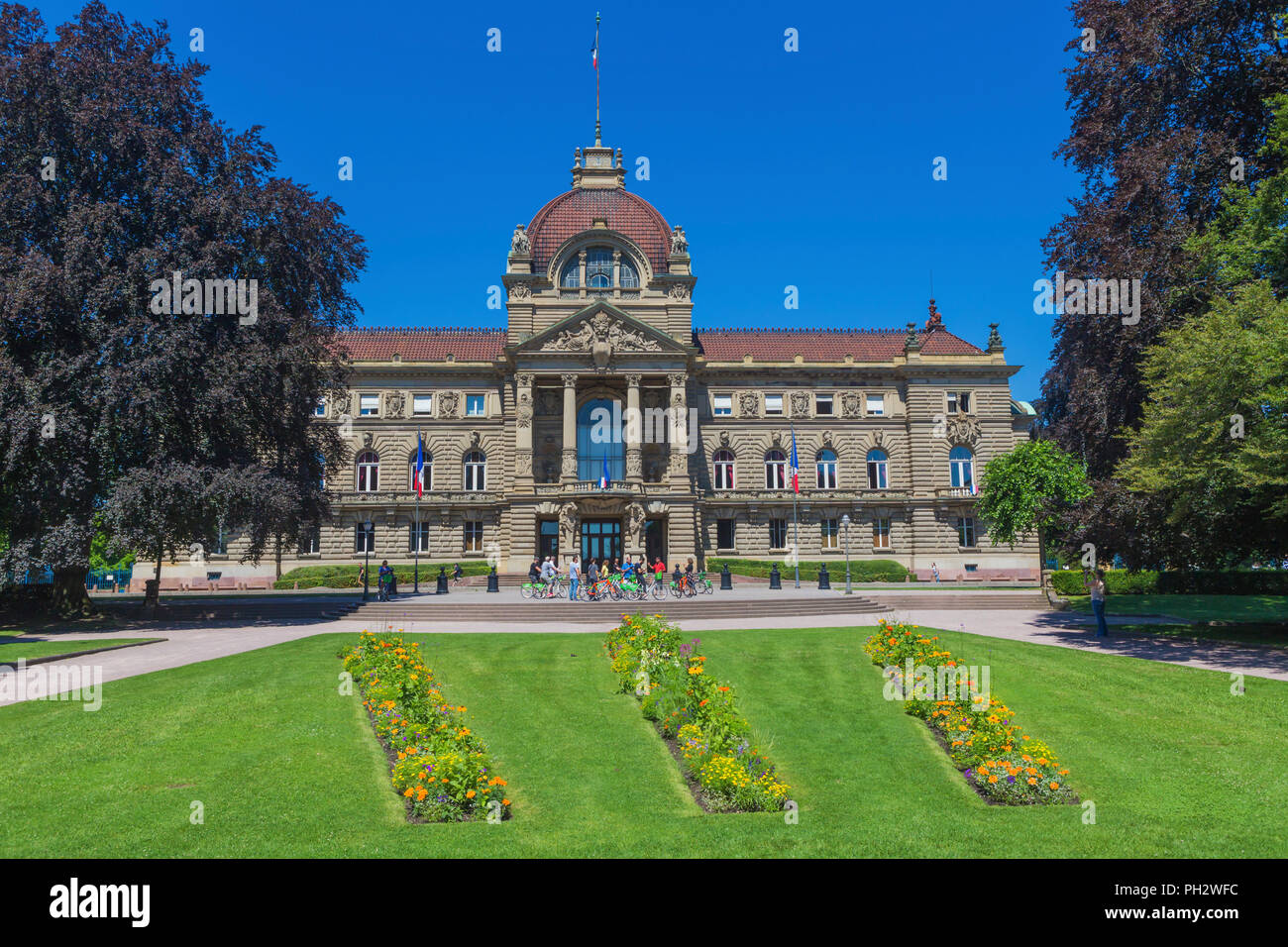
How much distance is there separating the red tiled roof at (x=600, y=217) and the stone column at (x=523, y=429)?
31.1ft

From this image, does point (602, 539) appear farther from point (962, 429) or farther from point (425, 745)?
point (425, 745)

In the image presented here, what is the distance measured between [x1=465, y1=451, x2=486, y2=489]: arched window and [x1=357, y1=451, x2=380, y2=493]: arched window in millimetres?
6629

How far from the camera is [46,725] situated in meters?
13.7

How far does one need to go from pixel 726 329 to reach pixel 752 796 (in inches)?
2302

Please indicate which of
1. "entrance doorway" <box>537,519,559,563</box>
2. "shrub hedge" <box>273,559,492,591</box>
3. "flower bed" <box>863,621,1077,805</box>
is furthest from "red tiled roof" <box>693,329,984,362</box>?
"flower bed" <box>863,621,1077,805</box>

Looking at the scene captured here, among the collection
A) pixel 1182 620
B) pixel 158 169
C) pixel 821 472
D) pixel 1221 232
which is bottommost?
pixel 1182 620

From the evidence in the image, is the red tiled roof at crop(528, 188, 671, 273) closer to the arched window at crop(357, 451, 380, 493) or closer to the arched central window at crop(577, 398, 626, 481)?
the arched central window at crop(577, 398, 626, 481)

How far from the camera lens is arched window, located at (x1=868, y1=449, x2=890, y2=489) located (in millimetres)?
61562

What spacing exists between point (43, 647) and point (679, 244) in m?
45.4

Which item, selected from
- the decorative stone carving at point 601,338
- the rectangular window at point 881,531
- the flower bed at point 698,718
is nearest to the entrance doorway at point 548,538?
the decorative stone carving at point 601,338

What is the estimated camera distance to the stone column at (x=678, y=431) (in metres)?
54.2

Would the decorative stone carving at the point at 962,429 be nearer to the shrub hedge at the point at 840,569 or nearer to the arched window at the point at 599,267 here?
the shrub hedge at the point at 840,569
